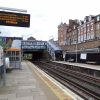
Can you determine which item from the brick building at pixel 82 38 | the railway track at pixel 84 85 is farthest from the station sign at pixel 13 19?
the brick building at pixel 82 38

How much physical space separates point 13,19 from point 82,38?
86.9m

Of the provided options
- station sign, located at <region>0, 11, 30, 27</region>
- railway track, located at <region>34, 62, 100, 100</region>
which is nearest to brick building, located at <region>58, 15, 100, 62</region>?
railway track, located at <region>34, 62, 100, 100</region>

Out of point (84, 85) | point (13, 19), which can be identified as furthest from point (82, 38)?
point (13, 19)

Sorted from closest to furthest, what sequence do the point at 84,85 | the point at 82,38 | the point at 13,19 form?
the point at 13,19 < the point at 84,85 < the point at 82,38

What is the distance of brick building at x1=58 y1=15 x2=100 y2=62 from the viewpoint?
5589cm

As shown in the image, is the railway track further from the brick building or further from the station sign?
the brick building

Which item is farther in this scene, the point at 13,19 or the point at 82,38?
the point at 82,38

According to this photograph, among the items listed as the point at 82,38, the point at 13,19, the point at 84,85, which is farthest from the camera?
the point at 82,38

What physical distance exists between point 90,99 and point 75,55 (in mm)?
49406

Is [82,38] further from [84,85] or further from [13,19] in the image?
[13,19]

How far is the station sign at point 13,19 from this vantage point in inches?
701

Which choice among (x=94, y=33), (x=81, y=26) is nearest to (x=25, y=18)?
(x=94, y=33)

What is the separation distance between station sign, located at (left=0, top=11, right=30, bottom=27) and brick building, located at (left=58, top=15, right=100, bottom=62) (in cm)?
3218

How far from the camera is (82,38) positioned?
103938 millimetres
